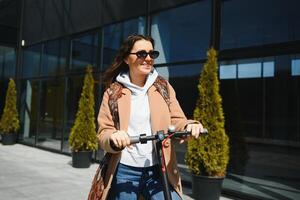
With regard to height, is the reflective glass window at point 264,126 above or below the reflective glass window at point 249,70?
below

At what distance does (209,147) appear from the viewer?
19.4 feet

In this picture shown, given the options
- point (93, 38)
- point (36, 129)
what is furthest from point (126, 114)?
point (36, 129)

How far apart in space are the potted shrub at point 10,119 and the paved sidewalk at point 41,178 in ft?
7.07

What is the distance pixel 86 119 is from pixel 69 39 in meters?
3.41

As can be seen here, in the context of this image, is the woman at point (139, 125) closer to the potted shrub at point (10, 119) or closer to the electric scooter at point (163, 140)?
the electric scooter at point (163, 140)

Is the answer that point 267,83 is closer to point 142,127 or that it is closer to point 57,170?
point 142,127

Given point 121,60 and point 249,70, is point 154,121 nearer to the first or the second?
point 121,60

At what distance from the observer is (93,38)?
10562 mm

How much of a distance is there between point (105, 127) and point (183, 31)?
580 centimetres

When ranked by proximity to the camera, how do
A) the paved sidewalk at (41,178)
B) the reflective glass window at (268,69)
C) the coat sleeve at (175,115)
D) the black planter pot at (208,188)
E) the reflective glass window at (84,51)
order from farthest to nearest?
the reflective glass window at (84,51) → the paved sidewalk at (41,178) → the reflective glass window at (268,69) → the black planter pot at (208,188) → the coat sleeve at (175,115)

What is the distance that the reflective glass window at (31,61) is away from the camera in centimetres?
1341

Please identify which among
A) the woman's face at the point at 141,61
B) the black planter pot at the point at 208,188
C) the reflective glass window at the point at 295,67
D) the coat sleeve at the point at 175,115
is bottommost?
the black planter pot at the point at 208,188

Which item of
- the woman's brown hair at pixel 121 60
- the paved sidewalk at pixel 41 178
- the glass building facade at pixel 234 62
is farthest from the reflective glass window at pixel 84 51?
the woman's brown hair at pixel 121 60

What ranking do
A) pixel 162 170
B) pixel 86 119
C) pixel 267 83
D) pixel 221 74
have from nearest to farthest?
pixel 162 170 → pixel 267 83 → pixel 221 74 → pixel 86 119
